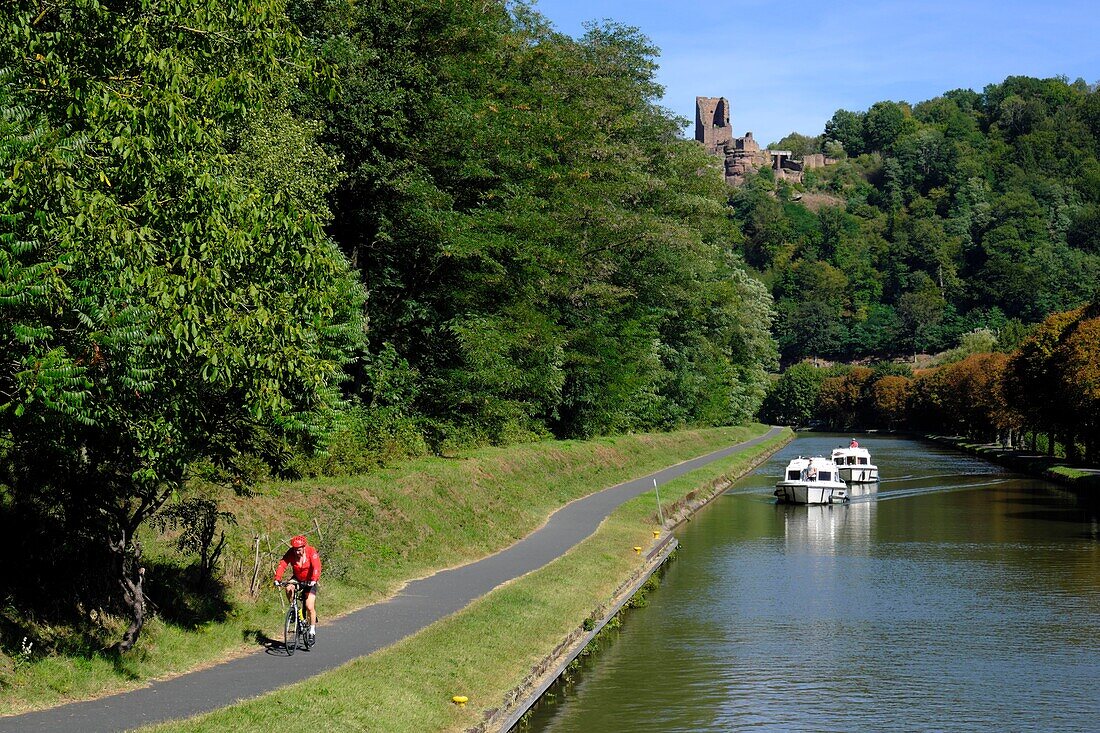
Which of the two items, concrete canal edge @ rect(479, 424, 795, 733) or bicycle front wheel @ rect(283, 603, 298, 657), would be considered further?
bicycle front wheel @ rect(283, 603, 298, 657)

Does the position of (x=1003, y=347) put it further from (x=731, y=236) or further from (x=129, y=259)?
(x=129, y=259)

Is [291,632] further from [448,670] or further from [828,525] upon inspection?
[828,525]

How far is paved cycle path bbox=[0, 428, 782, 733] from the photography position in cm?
1440

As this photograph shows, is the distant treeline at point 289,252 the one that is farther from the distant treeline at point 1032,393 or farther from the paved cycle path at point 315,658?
the distant treeline at point 1032,393

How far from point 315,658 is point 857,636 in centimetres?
1361

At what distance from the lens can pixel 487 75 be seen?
44969 millimetres

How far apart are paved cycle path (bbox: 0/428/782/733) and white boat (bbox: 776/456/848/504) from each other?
29.3 metres

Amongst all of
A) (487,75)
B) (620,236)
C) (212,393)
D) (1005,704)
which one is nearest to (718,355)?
(620,236)

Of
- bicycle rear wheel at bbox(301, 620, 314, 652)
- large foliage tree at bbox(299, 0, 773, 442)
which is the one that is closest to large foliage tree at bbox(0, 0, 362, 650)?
bicycle rear wheel at bbox(301, 620, 314, 652)

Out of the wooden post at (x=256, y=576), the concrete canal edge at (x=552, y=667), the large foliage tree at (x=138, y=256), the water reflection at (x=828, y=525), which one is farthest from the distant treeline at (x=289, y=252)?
the water reflection at (x=828, y=525)

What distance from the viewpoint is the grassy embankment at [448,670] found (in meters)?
14.9

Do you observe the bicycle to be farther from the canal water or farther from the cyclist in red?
the canal water

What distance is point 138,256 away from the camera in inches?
537

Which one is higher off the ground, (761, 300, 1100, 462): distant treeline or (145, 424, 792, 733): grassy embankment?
(761, 300, 1100, 462): distant treeline
